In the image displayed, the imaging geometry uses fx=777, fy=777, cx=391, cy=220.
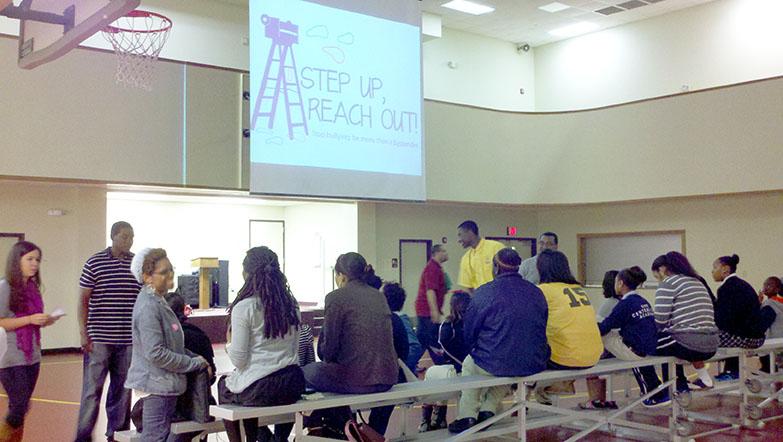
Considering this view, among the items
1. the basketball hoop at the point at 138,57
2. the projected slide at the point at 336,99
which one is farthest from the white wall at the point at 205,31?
the projected slide at the point at 336,99

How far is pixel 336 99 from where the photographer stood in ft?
34.7

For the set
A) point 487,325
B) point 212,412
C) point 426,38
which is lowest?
point 212,412

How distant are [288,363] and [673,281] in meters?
3.38

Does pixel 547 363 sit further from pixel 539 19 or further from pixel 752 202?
pixel 539 19

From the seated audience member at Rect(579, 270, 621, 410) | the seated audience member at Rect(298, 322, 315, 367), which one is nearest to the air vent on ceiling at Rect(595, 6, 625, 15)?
the seated audience member at Rect(579, 270, 621, 410)

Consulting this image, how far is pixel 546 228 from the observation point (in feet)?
55.3

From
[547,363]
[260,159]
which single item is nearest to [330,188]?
[260,159]

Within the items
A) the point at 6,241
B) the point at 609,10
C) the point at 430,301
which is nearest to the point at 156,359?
the point at 430,301

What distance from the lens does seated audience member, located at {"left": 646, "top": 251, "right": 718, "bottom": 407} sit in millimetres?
6148

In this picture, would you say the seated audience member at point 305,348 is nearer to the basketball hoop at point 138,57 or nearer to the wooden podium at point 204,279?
the basketball hoop at point 138,57

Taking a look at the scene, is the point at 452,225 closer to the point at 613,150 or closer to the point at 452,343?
the point at 613,150

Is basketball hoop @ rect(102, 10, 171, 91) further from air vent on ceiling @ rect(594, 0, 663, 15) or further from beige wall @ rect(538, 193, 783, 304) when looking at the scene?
beige wall @ rect(538, 193, 783, 304)

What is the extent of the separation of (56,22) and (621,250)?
13020mm

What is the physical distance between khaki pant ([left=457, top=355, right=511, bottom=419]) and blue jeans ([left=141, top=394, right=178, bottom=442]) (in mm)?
2139
